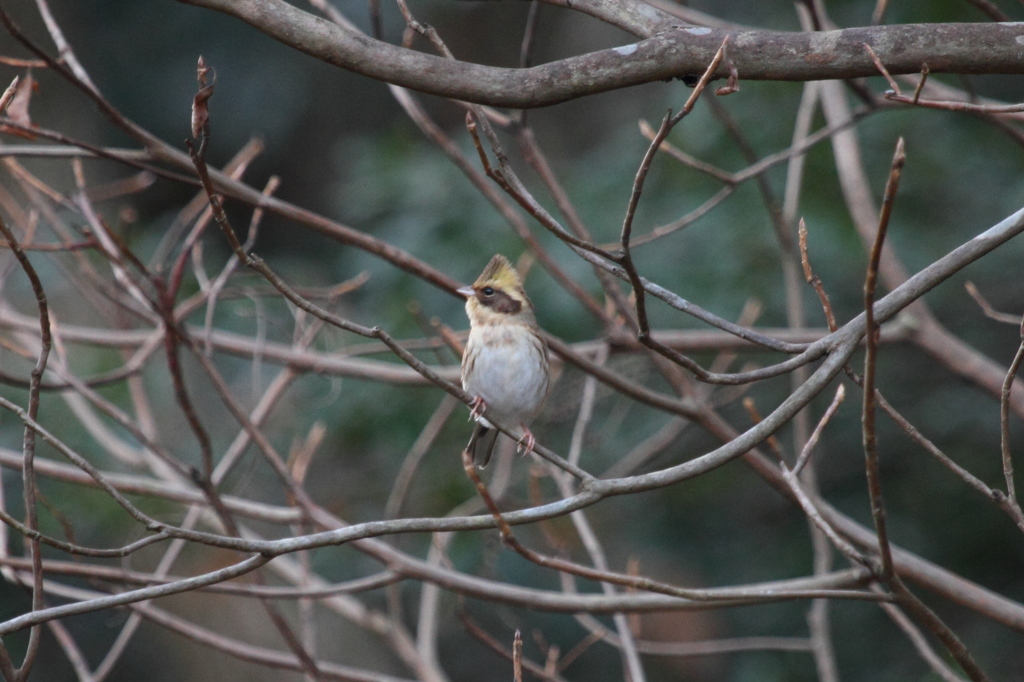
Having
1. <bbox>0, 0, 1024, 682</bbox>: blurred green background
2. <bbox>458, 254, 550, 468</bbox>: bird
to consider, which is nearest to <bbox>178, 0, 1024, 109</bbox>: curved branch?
<bbox>458, 254, 550, 468</bbox>: bird

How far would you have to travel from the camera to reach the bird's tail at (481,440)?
372 cm

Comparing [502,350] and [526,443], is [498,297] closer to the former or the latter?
[502,350]

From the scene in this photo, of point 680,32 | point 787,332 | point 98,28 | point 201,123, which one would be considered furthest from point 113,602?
point 98,28

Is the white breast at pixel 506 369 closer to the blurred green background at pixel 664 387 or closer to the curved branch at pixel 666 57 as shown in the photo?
the blurred green background at pixel 664 387

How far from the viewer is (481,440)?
4.34 m

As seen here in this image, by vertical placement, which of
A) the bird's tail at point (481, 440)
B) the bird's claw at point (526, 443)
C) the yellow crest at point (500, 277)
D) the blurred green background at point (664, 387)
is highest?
the blurred green background at point (664, 387)

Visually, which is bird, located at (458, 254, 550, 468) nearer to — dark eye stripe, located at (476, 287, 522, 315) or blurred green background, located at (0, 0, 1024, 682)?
dark eye stripe, located at (476, 287, 522, 315)

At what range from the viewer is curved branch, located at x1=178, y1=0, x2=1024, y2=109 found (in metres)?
1.95

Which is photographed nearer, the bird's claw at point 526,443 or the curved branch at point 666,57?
the curved branch at point 666,57

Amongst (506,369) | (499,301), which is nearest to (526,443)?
(506,369)

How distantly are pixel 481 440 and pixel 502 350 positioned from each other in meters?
0.74

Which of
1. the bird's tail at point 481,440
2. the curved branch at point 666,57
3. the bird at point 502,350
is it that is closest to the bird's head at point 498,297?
Answer: the bird at point 502,350

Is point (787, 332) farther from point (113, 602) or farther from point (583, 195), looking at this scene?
point (583, 195)

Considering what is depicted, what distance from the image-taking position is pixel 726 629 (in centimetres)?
747
